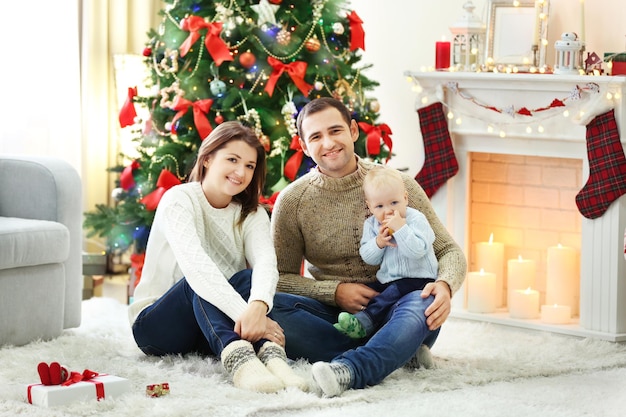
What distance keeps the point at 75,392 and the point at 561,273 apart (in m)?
2.03

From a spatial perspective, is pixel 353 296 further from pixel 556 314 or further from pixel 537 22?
pixel 537 22

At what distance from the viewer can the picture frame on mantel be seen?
4027mm

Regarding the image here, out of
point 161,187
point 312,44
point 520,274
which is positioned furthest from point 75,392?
point 520,274

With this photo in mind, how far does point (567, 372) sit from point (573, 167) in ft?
3.68

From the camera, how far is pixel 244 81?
159 inches

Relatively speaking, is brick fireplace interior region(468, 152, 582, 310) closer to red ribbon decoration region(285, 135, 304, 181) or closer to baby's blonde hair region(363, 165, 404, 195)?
red ribbon decoration region(285, 135, 304, 181)

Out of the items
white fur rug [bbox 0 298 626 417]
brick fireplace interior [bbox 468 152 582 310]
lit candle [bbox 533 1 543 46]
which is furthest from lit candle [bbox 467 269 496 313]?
lit candle [bbox 533 1 543 46]

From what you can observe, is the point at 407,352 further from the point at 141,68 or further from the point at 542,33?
the point at 141,68

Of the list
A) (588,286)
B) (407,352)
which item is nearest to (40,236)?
(407,352)

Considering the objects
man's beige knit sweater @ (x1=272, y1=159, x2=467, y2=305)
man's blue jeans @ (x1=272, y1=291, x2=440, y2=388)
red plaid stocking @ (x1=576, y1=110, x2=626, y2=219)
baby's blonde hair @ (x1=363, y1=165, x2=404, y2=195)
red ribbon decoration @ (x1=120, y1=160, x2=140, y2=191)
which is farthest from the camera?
red ribbon decoration @ (x1=120, y1=160, x2=140, y2=191)

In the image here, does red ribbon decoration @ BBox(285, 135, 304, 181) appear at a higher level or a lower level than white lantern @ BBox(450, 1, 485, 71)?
lower

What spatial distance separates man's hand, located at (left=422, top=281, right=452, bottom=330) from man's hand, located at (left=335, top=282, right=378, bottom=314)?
186 millimetres

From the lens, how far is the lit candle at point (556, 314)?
399 centimetres

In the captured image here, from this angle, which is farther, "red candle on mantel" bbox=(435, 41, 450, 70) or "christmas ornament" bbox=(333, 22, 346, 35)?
"red candle on mantel" bbox=(435, 41, 450, 70)
